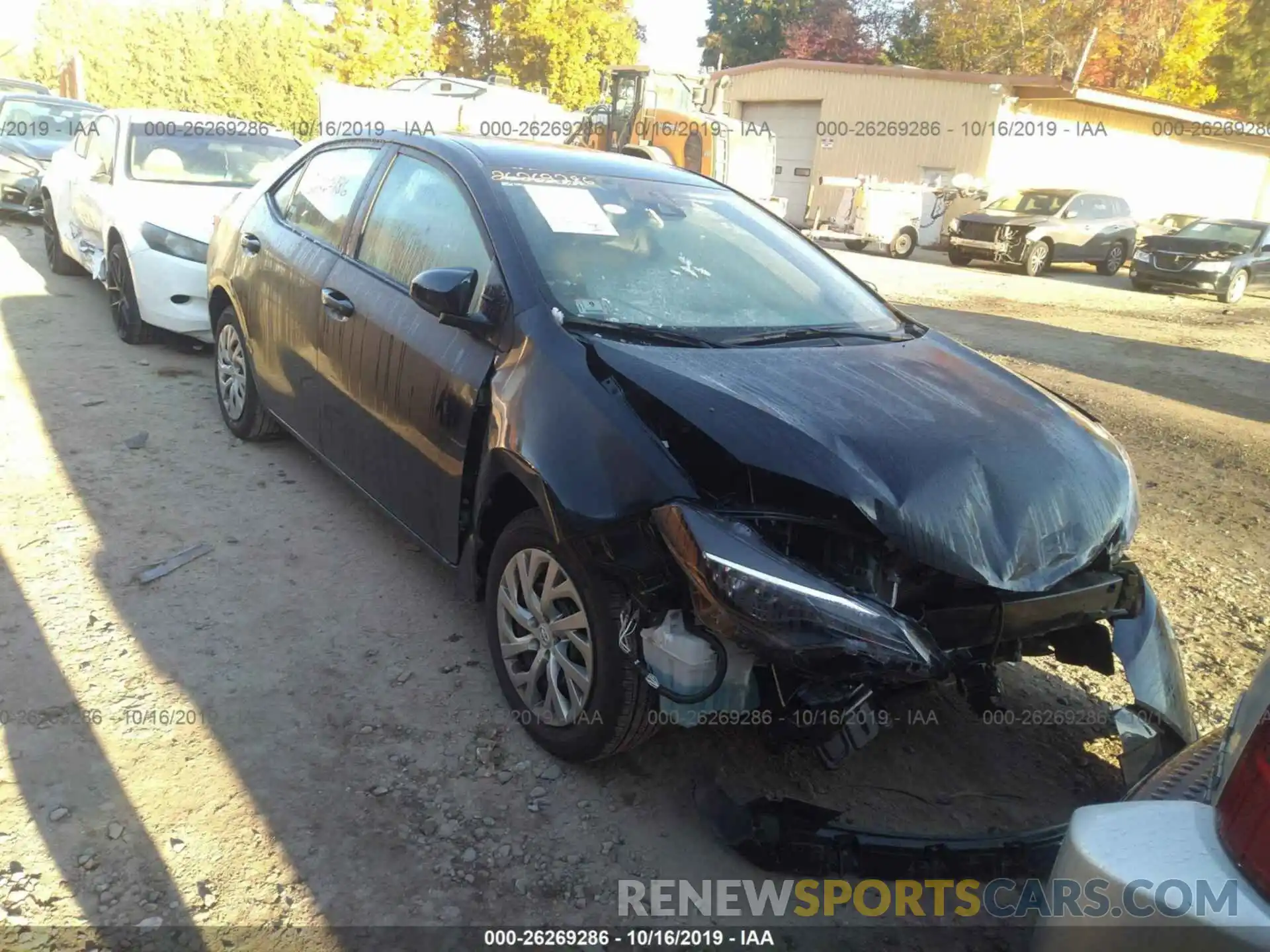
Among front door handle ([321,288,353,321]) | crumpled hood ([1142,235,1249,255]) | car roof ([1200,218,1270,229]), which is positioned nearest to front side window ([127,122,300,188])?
front door handle ([321,288,353,321])

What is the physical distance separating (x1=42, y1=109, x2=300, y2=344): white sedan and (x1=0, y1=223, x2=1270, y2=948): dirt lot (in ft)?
4.83

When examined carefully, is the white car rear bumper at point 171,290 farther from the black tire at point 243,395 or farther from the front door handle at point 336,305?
the front door handle at point 336,305

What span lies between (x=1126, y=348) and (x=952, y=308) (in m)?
2.74

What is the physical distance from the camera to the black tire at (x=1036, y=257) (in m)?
18.5

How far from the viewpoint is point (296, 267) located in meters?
4.18

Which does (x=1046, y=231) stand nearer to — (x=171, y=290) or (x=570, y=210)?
(x=171, y=290)

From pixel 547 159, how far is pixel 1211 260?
16.4m

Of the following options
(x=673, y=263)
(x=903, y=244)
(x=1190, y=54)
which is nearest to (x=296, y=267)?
(x=673, y=263)

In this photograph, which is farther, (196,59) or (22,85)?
(196,59)

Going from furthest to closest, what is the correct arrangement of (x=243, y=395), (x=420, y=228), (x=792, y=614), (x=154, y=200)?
(x=154, y=200) → (x=243, y=395) → (x=420, y=228) → (x=792, y=614)

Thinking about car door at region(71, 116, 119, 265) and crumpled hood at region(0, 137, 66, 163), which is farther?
crumpled hood at region(0, 137, 66, 163)

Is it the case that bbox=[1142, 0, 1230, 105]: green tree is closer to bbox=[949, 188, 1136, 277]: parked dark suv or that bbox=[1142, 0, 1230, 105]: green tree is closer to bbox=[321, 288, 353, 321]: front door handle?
bbox=[949, 188, 1136, 277]: parked dark suv

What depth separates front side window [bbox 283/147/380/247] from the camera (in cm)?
402
